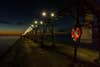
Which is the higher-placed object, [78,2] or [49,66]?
[78,2]

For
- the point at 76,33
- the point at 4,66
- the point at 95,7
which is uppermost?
the point at 95,7

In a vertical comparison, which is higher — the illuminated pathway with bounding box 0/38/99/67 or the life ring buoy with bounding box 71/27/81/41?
the life ring buoy with bounding box 71/27/81/41

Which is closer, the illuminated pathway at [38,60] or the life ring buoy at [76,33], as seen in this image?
the life ring buoy at [76,33]

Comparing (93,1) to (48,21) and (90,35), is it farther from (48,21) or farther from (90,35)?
(48,21)

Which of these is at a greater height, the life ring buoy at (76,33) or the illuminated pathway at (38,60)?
the life ring buoy at (76,33)

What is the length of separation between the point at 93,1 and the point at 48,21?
45.1m

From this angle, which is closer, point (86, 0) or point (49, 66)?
point (86, 0)

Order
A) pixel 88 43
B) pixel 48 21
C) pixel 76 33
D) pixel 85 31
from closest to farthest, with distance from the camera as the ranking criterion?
1. pixel 76 33
2. pixel 85 31
3. pixel 88 43
4. pixel 48 21

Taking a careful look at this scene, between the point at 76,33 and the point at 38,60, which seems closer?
the point at 76,33

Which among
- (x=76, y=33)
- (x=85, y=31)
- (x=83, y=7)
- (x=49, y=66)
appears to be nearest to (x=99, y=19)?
(x=83, y=7)

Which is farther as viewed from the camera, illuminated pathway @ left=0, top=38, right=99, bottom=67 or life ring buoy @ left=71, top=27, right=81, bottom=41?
illuminated pathway @ left=0, top=38, right=99, bottom=67

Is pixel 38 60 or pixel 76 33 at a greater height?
pixel 76 33

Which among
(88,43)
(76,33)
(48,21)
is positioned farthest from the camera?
(48,21)

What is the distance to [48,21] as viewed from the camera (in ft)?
222
